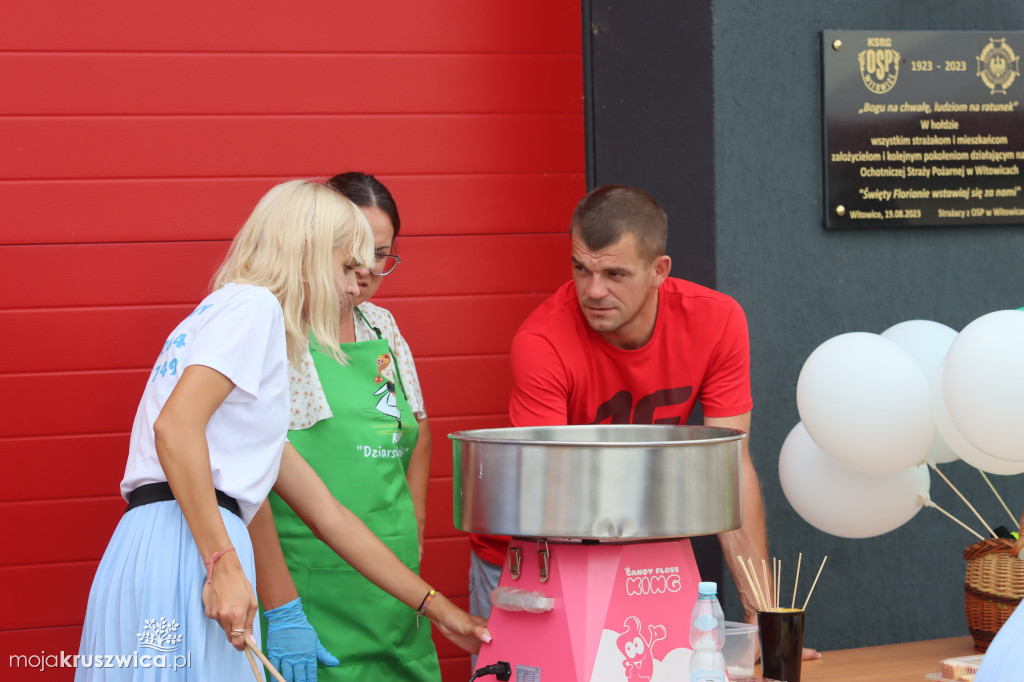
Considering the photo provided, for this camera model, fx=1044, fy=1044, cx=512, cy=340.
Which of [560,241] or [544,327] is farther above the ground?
[560,241]

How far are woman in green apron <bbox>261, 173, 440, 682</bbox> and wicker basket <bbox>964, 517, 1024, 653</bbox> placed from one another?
1.26 m

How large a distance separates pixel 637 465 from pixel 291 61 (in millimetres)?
1989

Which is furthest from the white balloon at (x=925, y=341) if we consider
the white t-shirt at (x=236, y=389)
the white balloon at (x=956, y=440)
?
the white t-shirt at (x=236, y=389)

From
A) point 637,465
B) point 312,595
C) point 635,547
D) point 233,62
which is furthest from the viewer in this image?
point 233,62

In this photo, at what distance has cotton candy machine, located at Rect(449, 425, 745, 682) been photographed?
1.62 meters

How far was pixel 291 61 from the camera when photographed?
309 centimetres

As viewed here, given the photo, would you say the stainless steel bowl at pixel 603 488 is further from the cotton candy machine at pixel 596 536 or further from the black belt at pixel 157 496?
the black belt at pixel 157 496

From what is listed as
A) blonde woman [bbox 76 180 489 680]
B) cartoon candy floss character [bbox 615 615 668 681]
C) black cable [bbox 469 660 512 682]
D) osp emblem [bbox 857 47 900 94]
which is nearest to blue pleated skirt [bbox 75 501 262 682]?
blonde woman [bbox 76 180 489 680]

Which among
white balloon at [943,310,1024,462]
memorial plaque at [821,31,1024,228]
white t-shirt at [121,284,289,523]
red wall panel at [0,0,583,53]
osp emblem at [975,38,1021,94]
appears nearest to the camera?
white t-shirt at [121,284,289,523]

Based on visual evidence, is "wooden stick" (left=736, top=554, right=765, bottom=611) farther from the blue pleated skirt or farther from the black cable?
the blue pleated skirt

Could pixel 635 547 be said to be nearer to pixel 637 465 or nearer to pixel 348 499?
pixel 637 465

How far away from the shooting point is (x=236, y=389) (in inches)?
70.5

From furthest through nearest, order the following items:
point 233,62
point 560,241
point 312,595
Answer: point 560,241, point 233,62, point 312,595

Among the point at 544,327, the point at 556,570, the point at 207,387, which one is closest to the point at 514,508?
the point at 556,570
